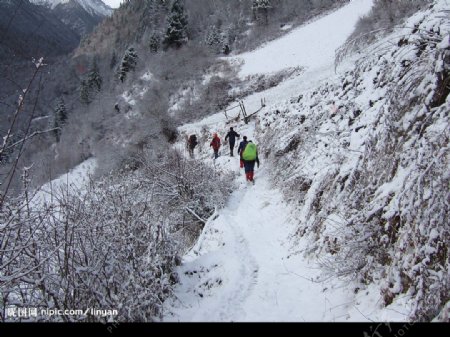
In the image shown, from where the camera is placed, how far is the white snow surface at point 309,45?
2473 cm

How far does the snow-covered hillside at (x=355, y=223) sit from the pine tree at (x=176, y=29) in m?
39.5

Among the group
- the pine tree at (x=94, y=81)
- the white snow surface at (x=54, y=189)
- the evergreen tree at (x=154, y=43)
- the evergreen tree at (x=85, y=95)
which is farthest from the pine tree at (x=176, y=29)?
the white snow surface at (x=54, y=189)

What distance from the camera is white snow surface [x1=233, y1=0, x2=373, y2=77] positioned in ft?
81.1

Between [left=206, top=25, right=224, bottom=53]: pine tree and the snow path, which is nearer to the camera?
the snow path

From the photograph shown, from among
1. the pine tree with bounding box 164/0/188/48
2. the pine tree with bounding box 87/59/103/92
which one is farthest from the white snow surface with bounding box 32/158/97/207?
the pine tree with bounding box 87/59/103/92

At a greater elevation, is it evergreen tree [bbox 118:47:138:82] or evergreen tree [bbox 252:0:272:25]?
evergreen tree [bbox 118:47:138:82]

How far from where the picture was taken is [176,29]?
146 feet

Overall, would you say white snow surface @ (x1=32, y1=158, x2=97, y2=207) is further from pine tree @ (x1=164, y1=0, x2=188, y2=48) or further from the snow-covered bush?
pine tree @ (x1=164, y1=0, x2=188, y2=48)

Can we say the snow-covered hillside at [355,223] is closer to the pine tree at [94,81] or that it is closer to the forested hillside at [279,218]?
the forested hillside at [279,218]

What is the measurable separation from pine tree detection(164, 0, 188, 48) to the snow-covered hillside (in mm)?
39493

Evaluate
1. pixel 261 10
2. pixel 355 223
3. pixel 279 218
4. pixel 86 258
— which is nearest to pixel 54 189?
pixel 86 258

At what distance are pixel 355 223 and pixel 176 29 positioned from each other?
44345mm
